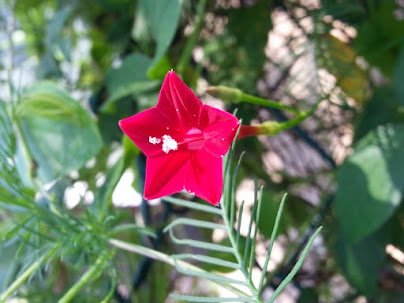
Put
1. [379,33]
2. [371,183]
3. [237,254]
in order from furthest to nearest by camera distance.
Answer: [379,33] → [371,183] → [237,254]

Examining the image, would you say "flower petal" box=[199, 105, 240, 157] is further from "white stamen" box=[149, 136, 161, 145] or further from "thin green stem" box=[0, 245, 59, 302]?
"thin green stem" box=[0, 245, 59, 302]

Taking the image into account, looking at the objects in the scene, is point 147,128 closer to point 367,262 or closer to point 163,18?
point 163,18

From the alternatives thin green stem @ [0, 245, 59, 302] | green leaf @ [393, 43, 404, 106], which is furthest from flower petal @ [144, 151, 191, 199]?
green leaf @ [393, 43, 404, 106]

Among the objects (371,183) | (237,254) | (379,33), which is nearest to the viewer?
(237,254)

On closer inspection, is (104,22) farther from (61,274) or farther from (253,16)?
(61,274)

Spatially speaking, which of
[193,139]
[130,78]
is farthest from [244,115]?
[193,139]

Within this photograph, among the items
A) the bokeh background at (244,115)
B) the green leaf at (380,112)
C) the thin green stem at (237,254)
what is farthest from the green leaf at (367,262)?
the thin green stem at (237,254)

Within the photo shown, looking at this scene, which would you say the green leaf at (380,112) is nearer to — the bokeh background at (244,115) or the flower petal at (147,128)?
the bokeh background at (244,115)
